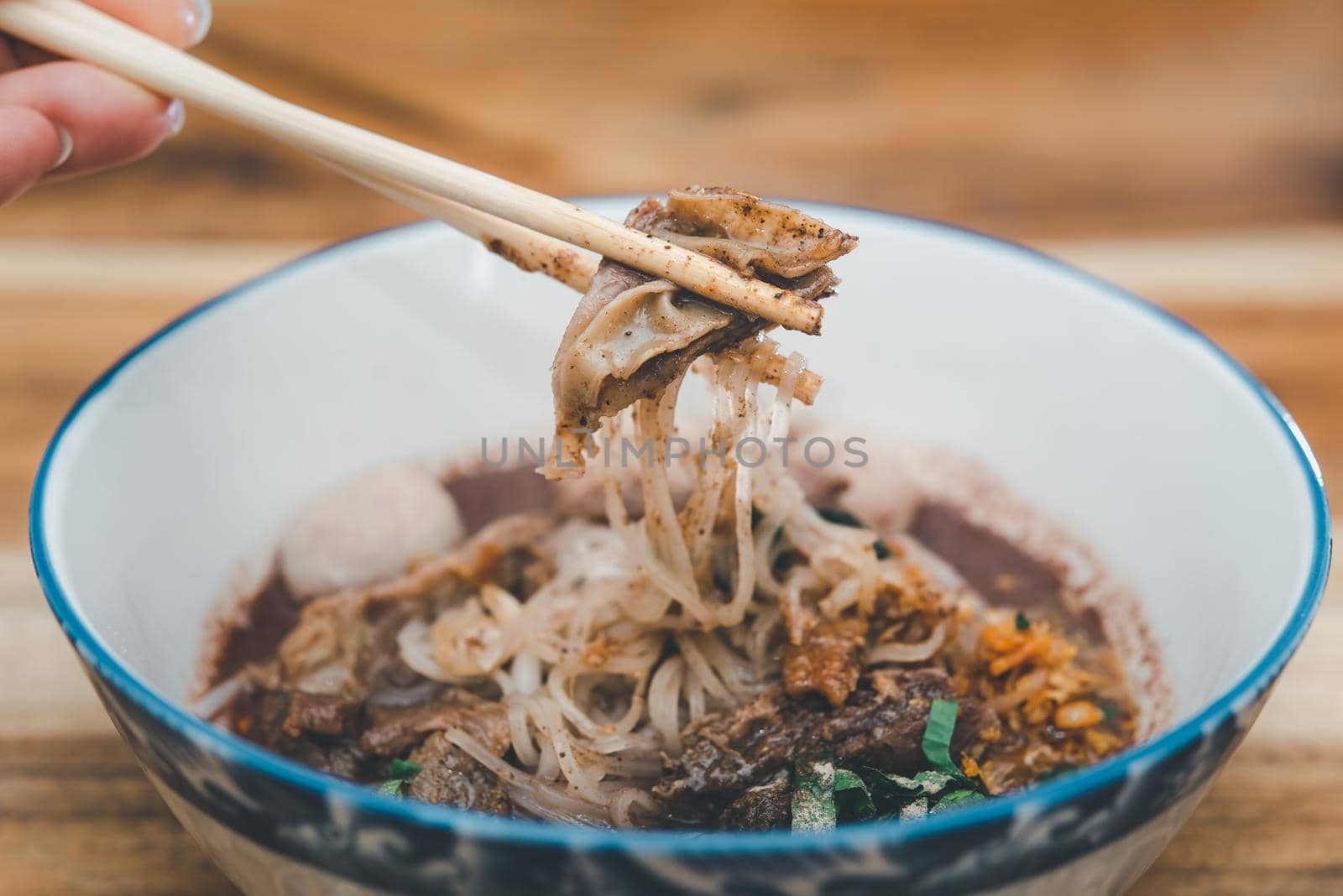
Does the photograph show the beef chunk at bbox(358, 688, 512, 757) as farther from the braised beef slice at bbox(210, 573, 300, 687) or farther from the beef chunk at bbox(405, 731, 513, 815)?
the braised beef slice at bbox(210, 573, 300, 687)

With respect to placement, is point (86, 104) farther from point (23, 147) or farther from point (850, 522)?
point (850, 522)

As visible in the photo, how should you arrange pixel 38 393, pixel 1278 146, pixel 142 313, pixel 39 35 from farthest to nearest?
pixel 1278 146 → pixel 142 313 → pixel 38 393 → pixel 39 35

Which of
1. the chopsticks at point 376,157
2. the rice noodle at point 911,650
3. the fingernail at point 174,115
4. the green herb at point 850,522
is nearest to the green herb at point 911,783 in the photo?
the rice noodle at point 911,650

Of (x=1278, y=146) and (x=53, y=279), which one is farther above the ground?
(x=1278, y=146)

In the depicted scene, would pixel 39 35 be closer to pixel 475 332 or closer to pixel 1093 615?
pixel 475 332

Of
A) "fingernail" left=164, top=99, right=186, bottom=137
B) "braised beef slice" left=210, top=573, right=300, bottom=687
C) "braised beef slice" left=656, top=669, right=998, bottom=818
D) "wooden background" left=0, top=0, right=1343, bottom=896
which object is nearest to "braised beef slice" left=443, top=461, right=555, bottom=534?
"braised beef slice" left=210, top=573, right=300, bottom=687

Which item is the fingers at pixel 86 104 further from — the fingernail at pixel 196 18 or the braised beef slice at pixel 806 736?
the braised beef slice at pixel 806 736

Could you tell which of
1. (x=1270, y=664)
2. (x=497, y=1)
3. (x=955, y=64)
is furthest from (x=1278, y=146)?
(x=1270, y=664)
